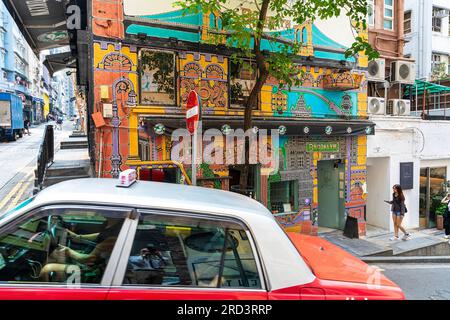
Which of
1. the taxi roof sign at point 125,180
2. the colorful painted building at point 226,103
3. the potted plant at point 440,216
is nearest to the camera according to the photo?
the taxi roof sign at point 125,180

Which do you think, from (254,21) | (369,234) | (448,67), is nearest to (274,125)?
(254,21)

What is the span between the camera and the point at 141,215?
2287 millimetres

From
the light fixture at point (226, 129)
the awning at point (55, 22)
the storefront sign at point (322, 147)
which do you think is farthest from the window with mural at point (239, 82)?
the awning at point (55, 22)

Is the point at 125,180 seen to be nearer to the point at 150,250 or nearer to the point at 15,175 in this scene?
the point at 150,250

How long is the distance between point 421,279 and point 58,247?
7432 mm

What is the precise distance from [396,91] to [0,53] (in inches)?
1627

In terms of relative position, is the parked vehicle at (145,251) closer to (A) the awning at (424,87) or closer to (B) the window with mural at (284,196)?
(B) the window with mural at (284,196)

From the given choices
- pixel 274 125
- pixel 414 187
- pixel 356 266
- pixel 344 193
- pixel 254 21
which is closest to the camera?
pixel 356 266

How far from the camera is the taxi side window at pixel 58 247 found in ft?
7.38

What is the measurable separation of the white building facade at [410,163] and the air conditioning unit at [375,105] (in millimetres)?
267

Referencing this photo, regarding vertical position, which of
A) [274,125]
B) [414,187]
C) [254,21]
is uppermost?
[254,21]

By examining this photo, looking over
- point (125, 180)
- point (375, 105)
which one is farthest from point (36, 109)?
point (125, 180)

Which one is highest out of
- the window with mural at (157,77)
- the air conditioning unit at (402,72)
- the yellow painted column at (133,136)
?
the air conditioning unit at (402,72)

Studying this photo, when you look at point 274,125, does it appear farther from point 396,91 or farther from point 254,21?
point 396,91
